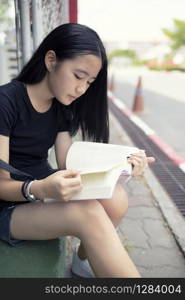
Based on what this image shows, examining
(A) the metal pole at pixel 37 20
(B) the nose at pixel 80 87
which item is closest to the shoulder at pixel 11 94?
(B) the nose at pixel 80 87

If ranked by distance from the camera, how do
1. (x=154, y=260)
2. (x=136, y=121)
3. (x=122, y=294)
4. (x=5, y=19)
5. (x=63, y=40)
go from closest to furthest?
(x=122, y=294), (x=63, y=40), (x=154, y=260), (x=136, y=121), (x=5, y=19)

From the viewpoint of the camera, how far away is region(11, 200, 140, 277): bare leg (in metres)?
1.33

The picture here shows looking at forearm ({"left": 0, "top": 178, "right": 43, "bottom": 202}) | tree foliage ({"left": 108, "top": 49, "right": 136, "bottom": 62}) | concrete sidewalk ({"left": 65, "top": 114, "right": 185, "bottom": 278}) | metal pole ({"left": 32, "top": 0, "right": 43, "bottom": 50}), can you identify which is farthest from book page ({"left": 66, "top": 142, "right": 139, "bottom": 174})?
tree foliage ({"left": 108, "top": 49, "right": 136, "bottom": 62})

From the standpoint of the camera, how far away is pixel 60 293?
54.1 inches

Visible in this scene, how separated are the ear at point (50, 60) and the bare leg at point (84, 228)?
1.95ft

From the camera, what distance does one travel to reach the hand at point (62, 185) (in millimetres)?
1276

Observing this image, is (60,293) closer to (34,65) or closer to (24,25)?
(34,65)

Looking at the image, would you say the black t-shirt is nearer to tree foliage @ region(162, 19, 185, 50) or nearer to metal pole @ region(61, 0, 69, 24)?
metal pole @ region(61, 0, 69, 24)

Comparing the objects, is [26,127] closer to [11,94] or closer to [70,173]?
[11,94]

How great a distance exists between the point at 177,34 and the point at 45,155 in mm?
49174

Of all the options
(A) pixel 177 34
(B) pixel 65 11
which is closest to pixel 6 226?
Result: (B) pixel 65 11

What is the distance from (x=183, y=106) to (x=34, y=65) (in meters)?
7.10

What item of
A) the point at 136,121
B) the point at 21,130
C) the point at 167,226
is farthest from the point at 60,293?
the point at 136,121

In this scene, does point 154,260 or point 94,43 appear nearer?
point 94,43
